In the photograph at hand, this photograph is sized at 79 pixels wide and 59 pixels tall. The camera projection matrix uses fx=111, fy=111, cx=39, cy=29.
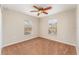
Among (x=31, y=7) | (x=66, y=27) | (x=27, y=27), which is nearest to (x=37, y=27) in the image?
(x=27, y=27)

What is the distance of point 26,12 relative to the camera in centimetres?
161

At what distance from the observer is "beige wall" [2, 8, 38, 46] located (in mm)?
1561

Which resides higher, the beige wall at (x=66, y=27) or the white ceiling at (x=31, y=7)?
the white ceiling at (x=31, y=7)

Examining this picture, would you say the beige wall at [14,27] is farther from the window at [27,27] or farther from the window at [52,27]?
the window at [52,27]

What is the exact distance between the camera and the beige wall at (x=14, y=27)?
1.56 m

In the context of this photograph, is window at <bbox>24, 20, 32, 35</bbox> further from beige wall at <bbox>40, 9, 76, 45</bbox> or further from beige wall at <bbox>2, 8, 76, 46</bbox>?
beige wall at <bbox>40, 9, 76, 45</bbox>

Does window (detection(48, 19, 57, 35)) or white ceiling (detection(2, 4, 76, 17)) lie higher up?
white ceiling (detection(2, 4, 76, 17))

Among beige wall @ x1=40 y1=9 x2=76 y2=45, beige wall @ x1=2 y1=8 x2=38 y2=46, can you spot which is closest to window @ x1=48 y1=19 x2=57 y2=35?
beige wall @ x1=40 y1=9 x2=76 y2=45

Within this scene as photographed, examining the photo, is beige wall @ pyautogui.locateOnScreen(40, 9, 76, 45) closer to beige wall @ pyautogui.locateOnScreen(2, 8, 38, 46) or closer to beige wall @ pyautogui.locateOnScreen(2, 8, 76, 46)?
beige wall @ pyautogui.locateOnScreen(2, 8, 76, 46)

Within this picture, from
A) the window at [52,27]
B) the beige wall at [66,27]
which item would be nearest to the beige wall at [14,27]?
the window at [52,27]

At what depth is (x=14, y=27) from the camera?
1.60m
